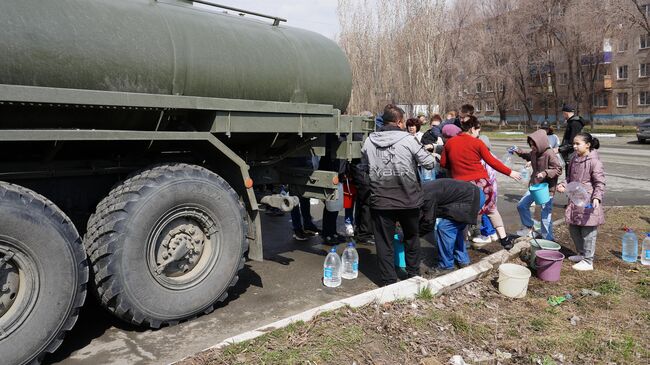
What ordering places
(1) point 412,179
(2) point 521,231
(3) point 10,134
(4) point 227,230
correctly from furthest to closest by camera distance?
(2) point 521,231 < (1) point 412,179 < (4) point 227,230 < (3) point 10,134

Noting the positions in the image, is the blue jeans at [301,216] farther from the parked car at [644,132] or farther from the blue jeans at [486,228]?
the parked car at [644,132]

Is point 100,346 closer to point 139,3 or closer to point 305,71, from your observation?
point 139,3

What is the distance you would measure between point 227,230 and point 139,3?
79.5 inches

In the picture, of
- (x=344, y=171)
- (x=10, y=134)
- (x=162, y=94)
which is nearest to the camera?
(x=10, y=134)

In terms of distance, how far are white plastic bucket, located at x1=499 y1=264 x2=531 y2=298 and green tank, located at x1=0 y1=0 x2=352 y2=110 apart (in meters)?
2.55

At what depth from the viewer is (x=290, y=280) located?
520cm

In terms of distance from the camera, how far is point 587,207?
542 centimetres

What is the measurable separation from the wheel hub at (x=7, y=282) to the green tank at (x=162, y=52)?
116cm

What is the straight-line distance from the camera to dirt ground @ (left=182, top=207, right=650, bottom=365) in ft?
10.9

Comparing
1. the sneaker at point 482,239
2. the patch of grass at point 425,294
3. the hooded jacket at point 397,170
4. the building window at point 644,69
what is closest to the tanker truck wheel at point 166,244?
the hooded jacket at point 397,170

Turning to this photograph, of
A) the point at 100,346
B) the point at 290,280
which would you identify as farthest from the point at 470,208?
the point at 100,346

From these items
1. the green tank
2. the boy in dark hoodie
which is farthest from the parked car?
the green tank

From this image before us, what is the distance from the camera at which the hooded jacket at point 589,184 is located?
17.6ft

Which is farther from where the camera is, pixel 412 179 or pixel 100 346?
pixel 412 179
